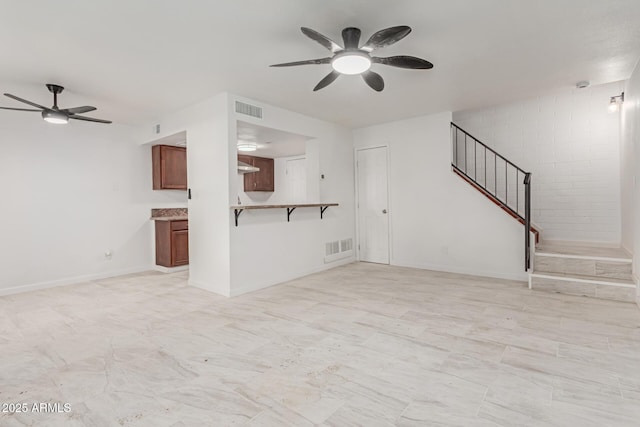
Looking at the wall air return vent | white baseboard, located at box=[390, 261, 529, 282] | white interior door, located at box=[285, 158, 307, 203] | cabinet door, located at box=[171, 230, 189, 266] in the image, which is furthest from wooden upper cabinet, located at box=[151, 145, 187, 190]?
white baseboard, located at box=[390, 261, 529, 282]

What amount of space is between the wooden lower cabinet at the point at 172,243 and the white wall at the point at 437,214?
144 inches

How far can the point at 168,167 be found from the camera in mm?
5844

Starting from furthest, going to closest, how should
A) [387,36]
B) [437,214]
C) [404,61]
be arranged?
[437,214]
[404,61]
[387,36]

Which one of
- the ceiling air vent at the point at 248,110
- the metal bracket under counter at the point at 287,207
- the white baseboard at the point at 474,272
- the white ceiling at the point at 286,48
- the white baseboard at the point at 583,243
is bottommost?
the white baseboard at the point at 474,272

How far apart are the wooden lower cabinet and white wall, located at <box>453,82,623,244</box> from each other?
5532mm

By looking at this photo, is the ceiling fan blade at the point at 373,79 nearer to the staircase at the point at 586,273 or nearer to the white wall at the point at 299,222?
the white wall at the point at 299,222

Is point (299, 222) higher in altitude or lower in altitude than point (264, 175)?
lower

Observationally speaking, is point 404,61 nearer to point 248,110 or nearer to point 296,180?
point 248,110

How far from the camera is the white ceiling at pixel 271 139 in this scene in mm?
4820

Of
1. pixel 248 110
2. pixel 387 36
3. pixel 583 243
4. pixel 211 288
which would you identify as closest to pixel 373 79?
pixel 387 36

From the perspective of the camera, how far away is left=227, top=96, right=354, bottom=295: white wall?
4.23 metres

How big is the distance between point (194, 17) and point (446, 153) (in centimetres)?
409

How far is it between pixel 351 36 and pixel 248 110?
2.13 m

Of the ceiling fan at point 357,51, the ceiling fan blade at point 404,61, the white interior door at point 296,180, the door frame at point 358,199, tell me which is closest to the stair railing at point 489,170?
the door frame at point 358,199
